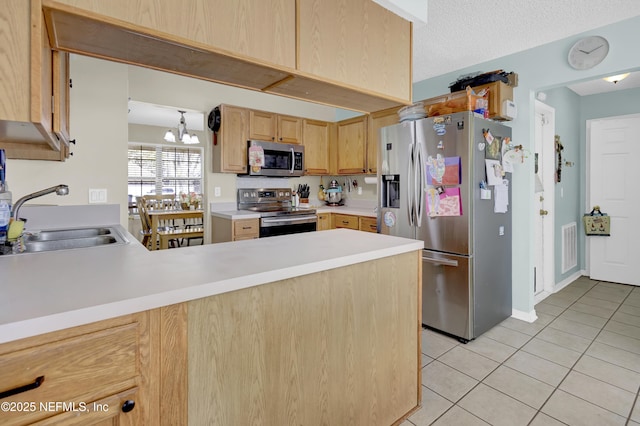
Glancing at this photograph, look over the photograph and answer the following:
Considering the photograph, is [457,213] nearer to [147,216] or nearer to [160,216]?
[160,216]

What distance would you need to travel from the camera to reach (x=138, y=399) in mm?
856

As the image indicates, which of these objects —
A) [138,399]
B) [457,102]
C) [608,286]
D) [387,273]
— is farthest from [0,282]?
[608,286]

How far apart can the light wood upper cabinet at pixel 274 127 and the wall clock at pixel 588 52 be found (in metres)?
2.97

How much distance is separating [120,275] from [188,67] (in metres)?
0.91

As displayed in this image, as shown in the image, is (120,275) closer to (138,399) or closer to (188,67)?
(138,399)

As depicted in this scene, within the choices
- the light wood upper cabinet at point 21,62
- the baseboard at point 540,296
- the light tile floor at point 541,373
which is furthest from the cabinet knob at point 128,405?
the baseboard at point 540,296

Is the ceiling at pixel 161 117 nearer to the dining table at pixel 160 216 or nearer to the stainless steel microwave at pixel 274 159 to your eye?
the dining table at pixel 160 216

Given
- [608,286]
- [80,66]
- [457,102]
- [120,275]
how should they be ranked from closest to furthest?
A: [120,275] → [80,66] → [457,102] → [608,286]

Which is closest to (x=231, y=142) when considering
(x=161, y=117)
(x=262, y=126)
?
(x=262, y=126)

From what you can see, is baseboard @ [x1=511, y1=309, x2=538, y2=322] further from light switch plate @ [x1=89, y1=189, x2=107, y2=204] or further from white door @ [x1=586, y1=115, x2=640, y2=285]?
light switch plate @ [x1=89, y1=189, x2=107, y2=204]

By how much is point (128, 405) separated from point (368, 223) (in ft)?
10.7

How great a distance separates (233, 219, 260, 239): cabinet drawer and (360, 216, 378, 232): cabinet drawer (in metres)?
1.30

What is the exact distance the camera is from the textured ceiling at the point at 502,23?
2217 millimetres

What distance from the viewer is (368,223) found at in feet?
12.7
